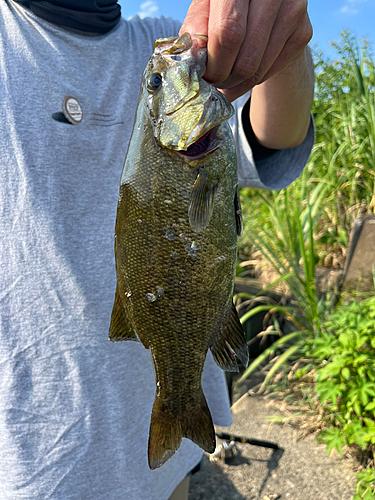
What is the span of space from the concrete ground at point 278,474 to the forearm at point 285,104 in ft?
9.50

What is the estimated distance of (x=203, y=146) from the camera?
113cm

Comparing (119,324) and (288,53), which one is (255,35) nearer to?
(288,53)

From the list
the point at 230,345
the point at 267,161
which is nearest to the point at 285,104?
the point at 267,161

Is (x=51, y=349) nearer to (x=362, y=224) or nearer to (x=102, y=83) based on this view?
(x=102, y=83)

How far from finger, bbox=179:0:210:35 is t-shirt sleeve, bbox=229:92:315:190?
71cm

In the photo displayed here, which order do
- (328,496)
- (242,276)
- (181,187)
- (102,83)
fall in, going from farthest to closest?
1. (242,276)
2. (328,496)
3. (102,83)
4. (181,187)

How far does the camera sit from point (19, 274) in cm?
163

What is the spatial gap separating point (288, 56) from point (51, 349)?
1366mm

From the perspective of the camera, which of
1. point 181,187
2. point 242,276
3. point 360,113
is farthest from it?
point 242,276

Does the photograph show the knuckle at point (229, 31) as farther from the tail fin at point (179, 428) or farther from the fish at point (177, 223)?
the tail fin at point (179, 428)

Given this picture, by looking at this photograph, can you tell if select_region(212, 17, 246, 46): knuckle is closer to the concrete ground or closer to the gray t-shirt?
the gray t-shirt

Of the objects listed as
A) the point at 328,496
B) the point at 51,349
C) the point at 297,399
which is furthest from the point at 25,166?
the point at 297,399

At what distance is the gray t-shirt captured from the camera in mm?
1618

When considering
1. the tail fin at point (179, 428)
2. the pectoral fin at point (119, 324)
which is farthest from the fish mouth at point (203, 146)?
the tail fin at point (179, 428)
